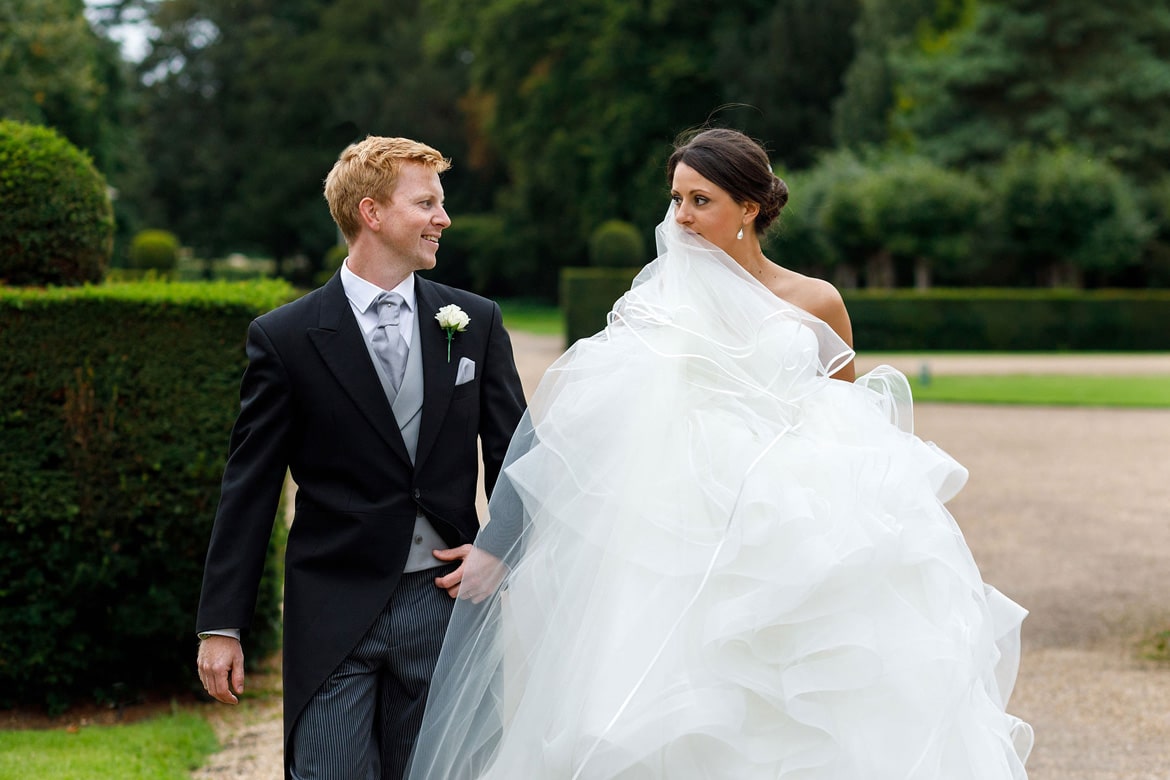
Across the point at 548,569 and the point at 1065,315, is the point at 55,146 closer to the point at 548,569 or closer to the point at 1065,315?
the point at 548,569

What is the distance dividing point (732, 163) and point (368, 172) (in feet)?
2.81

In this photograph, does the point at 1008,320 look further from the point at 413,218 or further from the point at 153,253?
the point at 413,218

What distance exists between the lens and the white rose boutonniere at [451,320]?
3020 millimetres

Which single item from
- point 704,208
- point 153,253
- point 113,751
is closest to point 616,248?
point 153,253

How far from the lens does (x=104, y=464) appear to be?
5562 millimetres

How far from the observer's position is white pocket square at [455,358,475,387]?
3.03m

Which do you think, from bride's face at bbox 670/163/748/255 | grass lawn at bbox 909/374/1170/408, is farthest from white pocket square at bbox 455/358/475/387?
grass lawn at bbox 909/374/1170/408

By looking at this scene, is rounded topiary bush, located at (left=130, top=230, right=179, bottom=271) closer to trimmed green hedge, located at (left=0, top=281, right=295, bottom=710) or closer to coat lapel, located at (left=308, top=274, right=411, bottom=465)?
trimmed green hedge, located at (left=0, top=281, right=295, bottom=710)

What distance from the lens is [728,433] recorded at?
9.37 ft

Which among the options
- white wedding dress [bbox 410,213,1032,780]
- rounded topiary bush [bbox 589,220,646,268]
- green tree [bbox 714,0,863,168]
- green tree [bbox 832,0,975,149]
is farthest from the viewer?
green tree [bbox 714,0,863,168]

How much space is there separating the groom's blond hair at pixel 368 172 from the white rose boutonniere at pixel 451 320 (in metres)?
0.28

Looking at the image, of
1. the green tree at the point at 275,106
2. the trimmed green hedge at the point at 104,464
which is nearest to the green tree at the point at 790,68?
the green tree at the point at 275,106

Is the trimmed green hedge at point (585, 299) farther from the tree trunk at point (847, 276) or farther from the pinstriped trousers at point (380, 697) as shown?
the pinstriped trousers at point (380, 697)

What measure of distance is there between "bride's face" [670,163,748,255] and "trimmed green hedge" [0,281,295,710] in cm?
313
